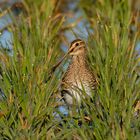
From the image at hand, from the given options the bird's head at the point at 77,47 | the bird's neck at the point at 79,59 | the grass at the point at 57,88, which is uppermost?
the bird's head at the point at 77,47

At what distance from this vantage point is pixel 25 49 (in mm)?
7895

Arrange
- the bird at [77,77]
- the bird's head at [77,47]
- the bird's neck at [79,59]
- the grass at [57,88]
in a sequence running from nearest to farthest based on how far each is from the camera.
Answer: the grass at [57,88], the bird at [77,77], the bird's head at [77,47], the bird's neck at [79,59]

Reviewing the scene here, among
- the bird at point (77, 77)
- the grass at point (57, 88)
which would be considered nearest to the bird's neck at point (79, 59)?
the bird at point (77, 77)

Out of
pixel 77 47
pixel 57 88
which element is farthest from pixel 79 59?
pixel 57 88

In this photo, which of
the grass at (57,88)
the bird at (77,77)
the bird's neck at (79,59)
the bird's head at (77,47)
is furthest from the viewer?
the bird's neck at (79,59)

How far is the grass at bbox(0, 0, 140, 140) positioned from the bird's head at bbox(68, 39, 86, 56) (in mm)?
169

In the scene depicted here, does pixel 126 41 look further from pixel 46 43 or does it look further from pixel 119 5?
pixel 119 5

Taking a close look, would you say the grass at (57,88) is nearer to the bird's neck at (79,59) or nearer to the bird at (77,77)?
the bird at (77,77)

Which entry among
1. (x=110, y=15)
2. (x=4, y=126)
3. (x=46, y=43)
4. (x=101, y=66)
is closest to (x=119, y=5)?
(x=110, y=15)

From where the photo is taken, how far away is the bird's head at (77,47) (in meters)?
8.55

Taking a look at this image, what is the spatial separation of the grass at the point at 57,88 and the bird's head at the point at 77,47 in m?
0.17

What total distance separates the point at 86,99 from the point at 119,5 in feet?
8.64

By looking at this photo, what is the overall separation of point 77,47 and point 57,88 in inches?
43.0

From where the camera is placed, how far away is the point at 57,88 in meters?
7.60
